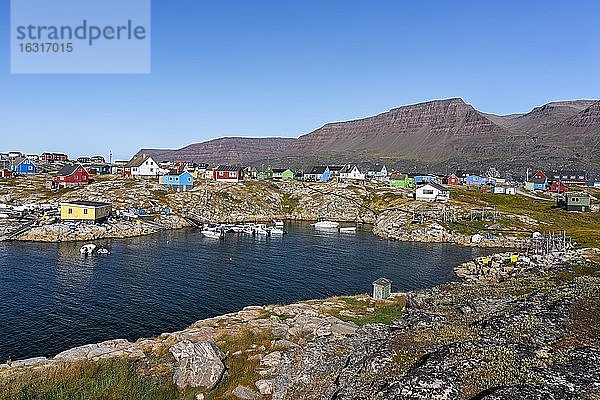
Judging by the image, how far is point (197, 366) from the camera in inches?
1143

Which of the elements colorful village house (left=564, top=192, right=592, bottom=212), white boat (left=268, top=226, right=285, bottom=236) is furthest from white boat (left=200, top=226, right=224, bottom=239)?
colorful village house (left=564, top=192, right=592, bottom=212)

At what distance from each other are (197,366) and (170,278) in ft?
123

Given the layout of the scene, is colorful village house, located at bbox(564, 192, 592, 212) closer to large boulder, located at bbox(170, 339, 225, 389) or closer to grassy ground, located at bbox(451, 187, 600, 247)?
grassy ground, located at bbox(451, 187, 600, 247)

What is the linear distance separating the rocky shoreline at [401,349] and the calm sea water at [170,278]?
27.8ft

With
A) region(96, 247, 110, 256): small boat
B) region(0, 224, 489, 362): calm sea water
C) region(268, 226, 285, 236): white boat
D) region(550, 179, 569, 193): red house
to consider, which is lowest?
region(0, 224, 489, 362): calm sea water

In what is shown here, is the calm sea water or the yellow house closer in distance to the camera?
the calm sea water

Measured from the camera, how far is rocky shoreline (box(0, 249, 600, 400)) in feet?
71.7

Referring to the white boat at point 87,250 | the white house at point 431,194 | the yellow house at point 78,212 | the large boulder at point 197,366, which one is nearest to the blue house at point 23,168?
the yellow house at point 78,212

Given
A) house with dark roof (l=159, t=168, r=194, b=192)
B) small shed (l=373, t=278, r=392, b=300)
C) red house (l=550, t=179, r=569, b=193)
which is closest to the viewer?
small shed (l=373, t=278, r=392, b=300)

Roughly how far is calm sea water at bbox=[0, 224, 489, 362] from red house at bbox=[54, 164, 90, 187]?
57.9 metres

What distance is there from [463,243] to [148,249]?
2498 inches

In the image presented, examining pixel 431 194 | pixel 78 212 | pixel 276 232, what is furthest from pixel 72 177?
pixel 431 194

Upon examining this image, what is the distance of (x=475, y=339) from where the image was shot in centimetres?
2800

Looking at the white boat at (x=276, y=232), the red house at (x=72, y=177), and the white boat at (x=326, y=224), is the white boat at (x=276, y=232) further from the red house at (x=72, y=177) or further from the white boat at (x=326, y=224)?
the red house at (x=72, y=177)
